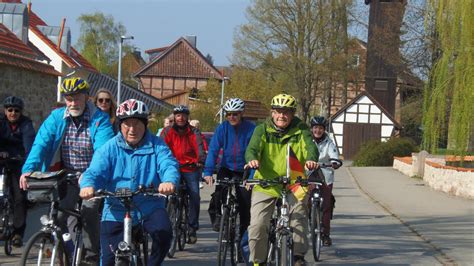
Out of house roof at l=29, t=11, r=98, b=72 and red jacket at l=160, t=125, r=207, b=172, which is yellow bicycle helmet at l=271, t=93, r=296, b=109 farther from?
house roof at l=29, t=11, r=98, b=72

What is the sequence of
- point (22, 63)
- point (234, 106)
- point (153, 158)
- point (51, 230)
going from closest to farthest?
point (153, 158) → point (51, 230) → point (234, 106) → point (22, 63)

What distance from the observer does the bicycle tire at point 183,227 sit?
11.5m

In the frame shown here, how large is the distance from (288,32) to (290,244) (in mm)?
60377

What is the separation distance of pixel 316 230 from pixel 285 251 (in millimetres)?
3893

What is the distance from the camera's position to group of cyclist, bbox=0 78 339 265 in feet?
21.0

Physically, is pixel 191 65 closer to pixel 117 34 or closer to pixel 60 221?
pixel 117 34

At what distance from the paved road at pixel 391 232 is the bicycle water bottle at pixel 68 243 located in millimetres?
2581

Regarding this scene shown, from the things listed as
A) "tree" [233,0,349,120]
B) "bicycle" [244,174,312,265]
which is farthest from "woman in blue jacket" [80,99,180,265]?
"tree" [233,0,349,120]

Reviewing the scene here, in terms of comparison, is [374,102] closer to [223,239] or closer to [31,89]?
[31,89]

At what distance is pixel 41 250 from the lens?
6.52m

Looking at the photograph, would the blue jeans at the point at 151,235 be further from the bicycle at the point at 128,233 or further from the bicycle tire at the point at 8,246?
the bicycle tire at the point at 8,246

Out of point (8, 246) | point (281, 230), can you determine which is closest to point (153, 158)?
point (281, 230)

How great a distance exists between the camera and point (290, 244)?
744cm

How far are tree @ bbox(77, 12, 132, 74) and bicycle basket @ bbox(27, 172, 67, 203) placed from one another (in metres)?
93.5
